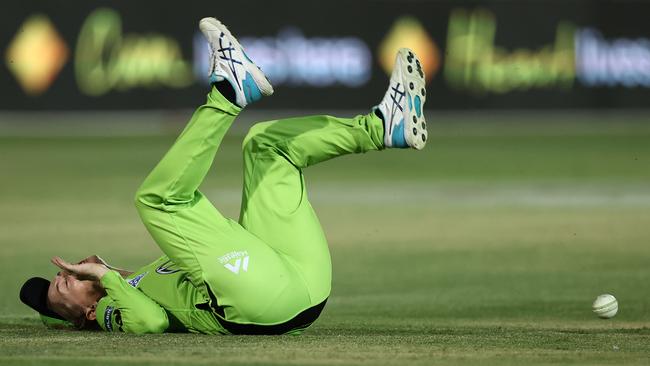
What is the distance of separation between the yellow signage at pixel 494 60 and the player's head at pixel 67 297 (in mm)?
17370

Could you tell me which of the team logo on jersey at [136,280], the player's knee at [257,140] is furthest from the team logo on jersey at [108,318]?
the player's knee at [257,140]

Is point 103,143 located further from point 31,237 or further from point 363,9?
point 31,237

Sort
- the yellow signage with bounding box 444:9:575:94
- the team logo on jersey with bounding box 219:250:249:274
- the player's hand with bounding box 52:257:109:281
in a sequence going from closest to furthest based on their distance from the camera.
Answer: the team logo on jersey with bounding box 219:250:249:274
the player's hand with bounding box 52:257:109:281
the yellow signage with bounding box 444:9:575:94

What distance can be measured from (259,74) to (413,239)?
4959 mm

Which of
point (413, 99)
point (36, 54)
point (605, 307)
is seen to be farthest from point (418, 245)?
point (36, 54)

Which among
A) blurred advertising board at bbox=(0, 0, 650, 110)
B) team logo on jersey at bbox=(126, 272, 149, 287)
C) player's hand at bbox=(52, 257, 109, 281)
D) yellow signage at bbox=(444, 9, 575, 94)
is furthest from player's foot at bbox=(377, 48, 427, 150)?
yellow signage at bbox=(444, 9, 575, 94)

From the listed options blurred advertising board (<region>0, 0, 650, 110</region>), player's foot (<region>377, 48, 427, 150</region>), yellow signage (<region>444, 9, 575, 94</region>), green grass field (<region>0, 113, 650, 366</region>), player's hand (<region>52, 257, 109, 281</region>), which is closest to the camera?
green grass field (<region>0, 113, 650, 366</region>)

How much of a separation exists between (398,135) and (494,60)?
55.9 feet

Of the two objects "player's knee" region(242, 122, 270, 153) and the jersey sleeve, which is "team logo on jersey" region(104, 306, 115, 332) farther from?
"player's knee" region(242, 122, 270, 153)

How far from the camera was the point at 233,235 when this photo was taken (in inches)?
229

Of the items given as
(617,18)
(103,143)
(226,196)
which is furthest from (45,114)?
(617,18)

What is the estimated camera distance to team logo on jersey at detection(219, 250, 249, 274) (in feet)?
18.7

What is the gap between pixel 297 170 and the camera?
6.28 meters

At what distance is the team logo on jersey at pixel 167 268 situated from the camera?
6125 mm
